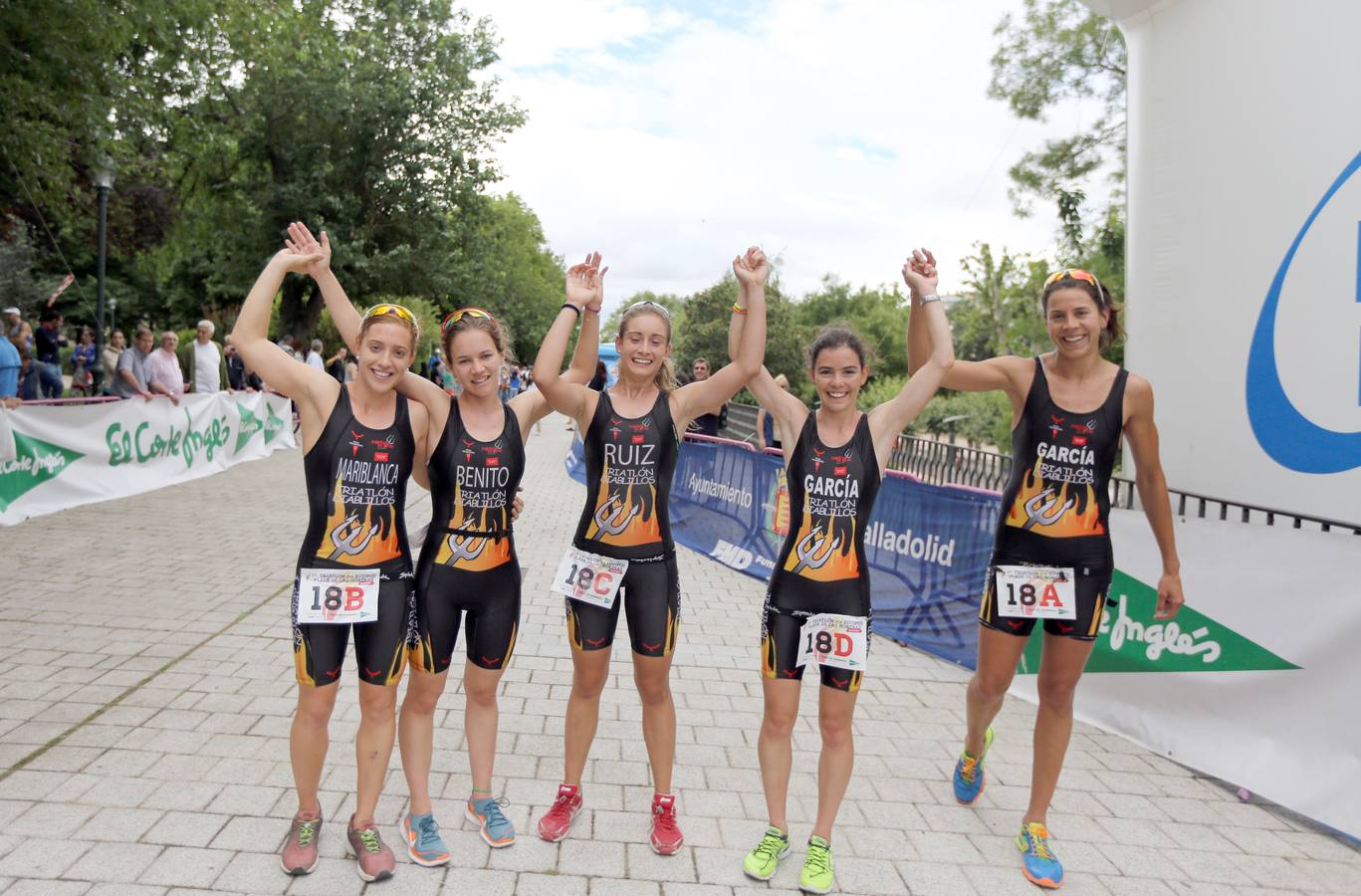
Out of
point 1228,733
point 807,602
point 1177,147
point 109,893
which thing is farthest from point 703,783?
point 1177,147

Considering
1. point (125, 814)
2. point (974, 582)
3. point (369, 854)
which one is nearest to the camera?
point (369, 854)

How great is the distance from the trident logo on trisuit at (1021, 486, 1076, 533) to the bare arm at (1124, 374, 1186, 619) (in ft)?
1.07

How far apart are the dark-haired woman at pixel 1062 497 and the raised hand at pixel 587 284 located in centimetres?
123

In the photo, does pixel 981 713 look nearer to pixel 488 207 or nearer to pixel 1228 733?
pixel 1228 733

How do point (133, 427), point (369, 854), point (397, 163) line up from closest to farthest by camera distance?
point (369, 854)
point (133, 427)
point (397, 163)

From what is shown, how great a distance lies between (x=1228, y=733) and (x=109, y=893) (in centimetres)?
460

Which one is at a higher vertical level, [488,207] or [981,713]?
[488,207]

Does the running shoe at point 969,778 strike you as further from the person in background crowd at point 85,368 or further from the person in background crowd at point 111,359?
the person in background crowd at point 85,368

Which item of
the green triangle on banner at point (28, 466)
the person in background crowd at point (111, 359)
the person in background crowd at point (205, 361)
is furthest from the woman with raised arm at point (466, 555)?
the person in background crowd at point (111, 359)

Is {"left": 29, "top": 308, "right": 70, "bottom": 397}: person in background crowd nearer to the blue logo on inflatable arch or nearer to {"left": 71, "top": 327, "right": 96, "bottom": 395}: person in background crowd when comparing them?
{"left": 71, "top": 327, "right": 96, "bottom": 395}: person in background crowd

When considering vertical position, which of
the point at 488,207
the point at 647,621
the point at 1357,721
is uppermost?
the point at 488,207

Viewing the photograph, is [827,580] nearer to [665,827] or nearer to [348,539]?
[665,827]

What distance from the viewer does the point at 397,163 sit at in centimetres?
2472

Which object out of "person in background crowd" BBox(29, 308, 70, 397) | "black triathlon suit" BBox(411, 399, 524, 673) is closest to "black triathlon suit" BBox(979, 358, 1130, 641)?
"black triathlon suit" BBox(411, 399, 524, 673)
